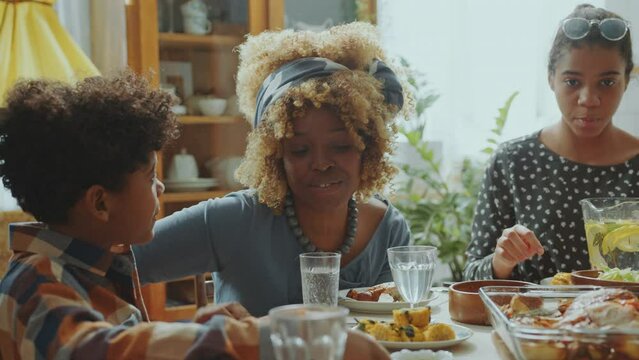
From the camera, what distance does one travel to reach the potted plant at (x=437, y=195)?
140 inches

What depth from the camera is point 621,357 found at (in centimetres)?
85

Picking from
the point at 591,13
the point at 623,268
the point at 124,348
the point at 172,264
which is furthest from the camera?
the point at 591,13

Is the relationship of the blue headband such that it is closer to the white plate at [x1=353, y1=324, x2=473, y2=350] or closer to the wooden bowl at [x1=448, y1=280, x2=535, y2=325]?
the wooden bowl at [x1=448, y1=280, x2=535, y2=325]

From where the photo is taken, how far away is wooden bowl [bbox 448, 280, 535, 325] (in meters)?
1.32

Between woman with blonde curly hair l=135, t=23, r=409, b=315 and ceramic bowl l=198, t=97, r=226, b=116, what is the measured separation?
1499 millimetres

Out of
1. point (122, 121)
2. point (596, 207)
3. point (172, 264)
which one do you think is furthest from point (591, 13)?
point (122, 121)

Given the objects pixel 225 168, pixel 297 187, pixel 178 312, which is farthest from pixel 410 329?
pixel 225 168

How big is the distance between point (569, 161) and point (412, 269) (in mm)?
940

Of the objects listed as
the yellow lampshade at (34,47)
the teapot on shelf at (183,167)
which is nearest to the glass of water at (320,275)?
the yellow lampshade at (34,47)

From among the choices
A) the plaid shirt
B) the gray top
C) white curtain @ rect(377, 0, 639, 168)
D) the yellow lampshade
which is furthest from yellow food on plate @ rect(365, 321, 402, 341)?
white curtain @ rect(377, 0, 639, 168)

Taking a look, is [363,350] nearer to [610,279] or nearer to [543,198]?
[610,279]

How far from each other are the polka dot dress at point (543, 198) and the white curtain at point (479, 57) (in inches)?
61.8

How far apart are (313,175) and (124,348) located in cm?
90

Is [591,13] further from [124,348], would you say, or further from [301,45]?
[124,348]
